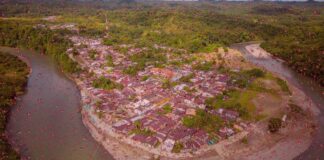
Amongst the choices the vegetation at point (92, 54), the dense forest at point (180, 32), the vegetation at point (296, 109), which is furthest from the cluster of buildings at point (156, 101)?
the dense forest at point (180, 32)

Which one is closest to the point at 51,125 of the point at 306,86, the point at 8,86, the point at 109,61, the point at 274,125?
the point at 8,86

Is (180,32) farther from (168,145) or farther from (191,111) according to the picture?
(168,145)

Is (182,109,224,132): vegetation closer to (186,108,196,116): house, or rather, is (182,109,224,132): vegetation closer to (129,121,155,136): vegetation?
(186,108,196,116): house

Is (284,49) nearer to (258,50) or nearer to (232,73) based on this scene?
(258,50)

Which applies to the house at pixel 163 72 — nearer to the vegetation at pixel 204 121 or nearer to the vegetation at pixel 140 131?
the vegetation at pixel 204 121

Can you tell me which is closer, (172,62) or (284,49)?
(172,62)

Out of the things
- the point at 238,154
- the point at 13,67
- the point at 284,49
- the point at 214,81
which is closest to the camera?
the point at 238,154

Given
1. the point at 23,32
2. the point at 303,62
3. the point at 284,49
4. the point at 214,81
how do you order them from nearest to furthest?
the point at 214,81 → the point at 303,62 → the point at 284,49 → the point at 23,32

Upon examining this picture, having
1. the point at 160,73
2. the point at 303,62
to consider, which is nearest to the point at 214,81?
the point at 160,73

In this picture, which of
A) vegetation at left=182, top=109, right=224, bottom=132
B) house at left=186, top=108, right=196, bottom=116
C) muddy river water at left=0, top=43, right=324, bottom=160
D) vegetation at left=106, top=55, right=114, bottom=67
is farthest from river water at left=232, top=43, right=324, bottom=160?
vegetation at left=106, top=55, right=114, bottom=67
